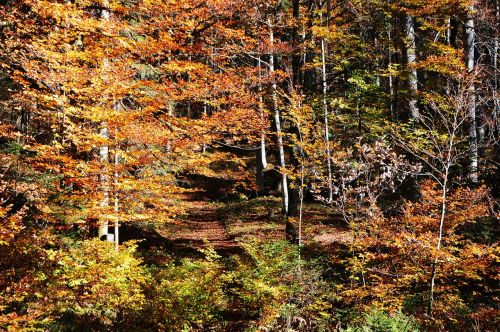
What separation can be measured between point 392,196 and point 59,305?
1459 cm

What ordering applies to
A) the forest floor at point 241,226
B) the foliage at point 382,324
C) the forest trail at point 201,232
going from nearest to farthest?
the foliage at point 382,324 < the forest floor at point 241,226 < the forest trail at point 201,232

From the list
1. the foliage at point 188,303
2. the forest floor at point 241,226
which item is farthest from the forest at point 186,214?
the forest floor at point 241,226

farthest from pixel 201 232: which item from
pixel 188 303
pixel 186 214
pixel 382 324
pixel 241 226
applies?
pixel 382 324

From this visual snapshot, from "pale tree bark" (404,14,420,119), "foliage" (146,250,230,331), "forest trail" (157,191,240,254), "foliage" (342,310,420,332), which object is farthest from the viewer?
"forest trail" (157,191,240,254)

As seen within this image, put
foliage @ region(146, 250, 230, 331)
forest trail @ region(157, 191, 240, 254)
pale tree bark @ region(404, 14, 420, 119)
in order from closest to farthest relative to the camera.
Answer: foliage @ region(146, 250, 230, 331) < pale tree bark @ region(404, 14, 420, 119) < forest trail @ region(157, 191, 240, 254)

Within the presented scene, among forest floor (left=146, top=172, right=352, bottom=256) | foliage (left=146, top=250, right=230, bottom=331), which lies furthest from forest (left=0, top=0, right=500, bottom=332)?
forest floor (left=146, top=172, right=352, bottom=256)

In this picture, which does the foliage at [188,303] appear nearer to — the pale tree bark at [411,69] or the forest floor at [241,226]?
the forest floor at [241,226]

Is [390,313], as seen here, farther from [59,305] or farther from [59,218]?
[59,218]

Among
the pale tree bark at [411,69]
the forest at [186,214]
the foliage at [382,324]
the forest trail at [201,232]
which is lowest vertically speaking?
the foliage at [382,324]

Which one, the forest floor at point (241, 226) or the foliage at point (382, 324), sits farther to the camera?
the forest floor at point (241, 226)

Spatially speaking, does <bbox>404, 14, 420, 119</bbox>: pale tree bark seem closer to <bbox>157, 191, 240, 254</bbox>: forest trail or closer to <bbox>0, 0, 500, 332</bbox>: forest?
<bbox>0, 0, 500, 332</bbox>: forest

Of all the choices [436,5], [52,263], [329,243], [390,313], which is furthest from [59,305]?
[436,5]

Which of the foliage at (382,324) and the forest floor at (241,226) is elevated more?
the forest floor at (241,226)

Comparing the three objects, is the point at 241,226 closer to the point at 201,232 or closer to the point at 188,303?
the point at 201,232
